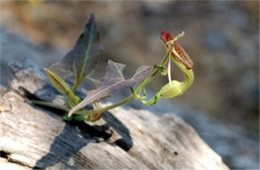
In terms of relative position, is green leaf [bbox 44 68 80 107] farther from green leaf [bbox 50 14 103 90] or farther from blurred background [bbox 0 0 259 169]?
blurred background [bbox 0 0 259 169]

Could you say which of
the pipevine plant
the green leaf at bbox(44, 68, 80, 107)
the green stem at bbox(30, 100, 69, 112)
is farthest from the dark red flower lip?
the green stem at bbox(30, 100, 69, 112)

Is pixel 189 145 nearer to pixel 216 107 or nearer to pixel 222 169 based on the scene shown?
pixel 222 169

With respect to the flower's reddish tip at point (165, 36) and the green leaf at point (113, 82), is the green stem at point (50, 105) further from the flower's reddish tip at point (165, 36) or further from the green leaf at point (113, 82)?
the flower's reddish tip at point (165, 36)

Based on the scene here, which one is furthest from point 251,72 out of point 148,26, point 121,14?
point 121,14

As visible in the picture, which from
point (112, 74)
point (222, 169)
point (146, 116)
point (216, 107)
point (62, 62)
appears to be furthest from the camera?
point (216, 107)

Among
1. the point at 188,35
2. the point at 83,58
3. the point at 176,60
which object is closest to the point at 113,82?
the point at 176,60

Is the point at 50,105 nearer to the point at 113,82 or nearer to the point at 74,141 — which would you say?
the point at 74,141

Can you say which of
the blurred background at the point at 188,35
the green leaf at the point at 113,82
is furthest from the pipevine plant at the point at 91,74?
A: the blurred background at the point at 188,35
